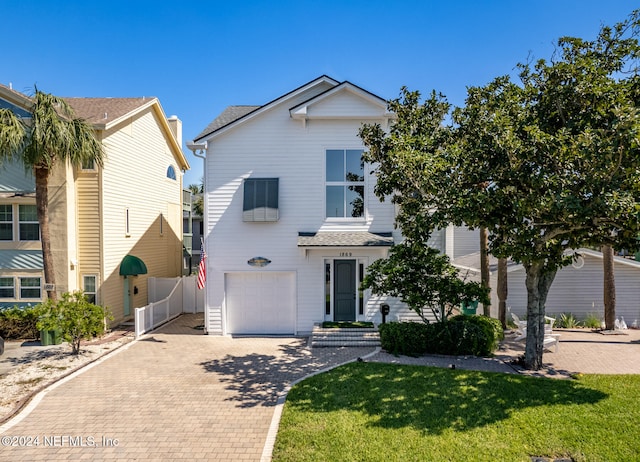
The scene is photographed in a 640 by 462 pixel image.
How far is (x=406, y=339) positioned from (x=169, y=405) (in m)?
7.21

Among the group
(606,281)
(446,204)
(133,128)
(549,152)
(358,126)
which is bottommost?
(606,281)

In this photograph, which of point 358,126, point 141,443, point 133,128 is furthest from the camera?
point 133,128

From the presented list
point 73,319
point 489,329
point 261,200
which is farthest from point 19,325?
point 489,329

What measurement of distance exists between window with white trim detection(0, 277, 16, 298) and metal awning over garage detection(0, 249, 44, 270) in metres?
0.52

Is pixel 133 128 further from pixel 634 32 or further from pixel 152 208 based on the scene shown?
pixel 634 32

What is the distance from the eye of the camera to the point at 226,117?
16.6 m

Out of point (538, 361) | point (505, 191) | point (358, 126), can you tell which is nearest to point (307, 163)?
point (358, 126)

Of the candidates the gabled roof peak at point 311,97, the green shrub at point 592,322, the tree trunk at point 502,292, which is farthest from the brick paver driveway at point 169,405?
the green shrub at point 592,322

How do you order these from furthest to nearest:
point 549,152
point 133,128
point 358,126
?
point 133,128 < point 358,126 < point 549,152

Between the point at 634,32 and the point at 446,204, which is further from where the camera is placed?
the point at 446,204

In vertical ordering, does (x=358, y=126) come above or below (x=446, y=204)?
above

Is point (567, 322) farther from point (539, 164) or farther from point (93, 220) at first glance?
point (93, 220)

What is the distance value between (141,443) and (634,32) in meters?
14.1

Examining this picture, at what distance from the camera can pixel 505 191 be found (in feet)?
28.7
